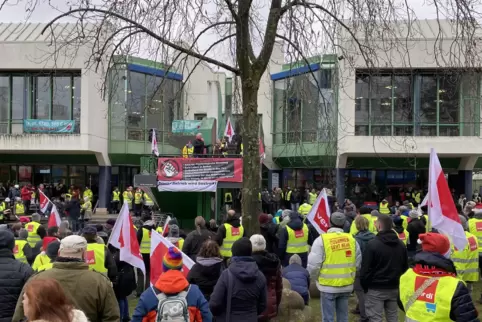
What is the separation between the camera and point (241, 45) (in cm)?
689

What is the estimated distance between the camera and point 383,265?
19.2 feet

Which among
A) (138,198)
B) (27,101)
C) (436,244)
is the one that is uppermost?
(27,101)

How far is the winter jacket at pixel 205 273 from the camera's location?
5.14 meters

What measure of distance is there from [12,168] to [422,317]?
3215 centimetres

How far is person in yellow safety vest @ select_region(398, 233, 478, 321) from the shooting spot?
372 centimetres

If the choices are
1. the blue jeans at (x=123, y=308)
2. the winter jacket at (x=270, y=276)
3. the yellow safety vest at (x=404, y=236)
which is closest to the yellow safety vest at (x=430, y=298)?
the winter jacket at (x=270, y=276)

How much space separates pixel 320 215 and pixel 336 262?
3.63 m

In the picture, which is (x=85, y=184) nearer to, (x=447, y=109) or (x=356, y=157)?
(x=356, y=157)

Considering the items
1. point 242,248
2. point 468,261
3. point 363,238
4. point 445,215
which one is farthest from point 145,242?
point 445,215

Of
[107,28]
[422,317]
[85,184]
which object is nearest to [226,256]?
[107,28]

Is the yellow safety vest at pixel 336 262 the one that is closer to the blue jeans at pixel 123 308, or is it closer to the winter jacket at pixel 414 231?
the blue jeans at pixel 123 308

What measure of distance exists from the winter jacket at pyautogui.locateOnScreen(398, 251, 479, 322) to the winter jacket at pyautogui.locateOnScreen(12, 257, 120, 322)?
245cm

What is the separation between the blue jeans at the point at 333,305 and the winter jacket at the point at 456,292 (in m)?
2.29

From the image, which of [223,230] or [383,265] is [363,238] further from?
[223,230]
